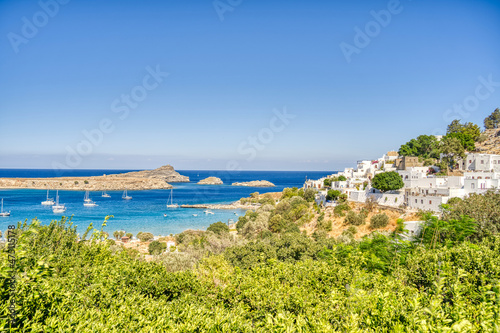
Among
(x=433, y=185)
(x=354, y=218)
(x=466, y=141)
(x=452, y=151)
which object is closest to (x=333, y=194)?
(x=354, y=218)

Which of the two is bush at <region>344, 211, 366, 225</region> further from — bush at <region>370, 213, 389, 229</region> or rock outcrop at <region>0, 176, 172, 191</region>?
rock outcrop at <region>0, 176, 172, 191</region>

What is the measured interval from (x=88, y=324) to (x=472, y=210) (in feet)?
77.4

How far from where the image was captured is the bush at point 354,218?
119 feet

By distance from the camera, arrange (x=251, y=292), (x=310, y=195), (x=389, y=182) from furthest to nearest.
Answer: (x=310, y=195) → (x=389, y=182) → (x=251, y=292)

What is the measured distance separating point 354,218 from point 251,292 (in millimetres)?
31809

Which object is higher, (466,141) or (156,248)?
(466,141)

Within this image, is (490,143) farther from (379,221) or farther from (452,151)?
(379,221)

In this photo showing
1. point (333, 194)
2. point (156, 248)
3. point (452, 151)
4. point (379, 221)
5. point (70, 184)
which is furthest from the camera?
point (70, 184)

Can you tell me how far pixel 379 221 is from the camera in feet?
112

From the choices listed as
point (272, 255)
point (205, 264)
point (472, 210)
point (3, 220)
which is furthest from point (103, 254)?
point (3, 220)

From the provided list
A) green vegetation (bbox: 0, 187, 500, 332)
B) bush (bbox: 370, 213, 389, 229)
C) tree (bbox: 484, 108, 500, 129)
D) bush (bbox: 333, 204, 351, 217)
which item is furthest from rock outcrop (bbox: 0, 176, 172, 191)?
tree (bbox: 484, 108, 500, 129)

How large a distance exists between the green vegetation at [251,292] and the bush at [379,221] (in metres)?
16.6

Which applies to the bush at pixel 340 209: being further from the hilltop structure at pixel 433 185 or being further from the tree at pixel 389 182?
the tree at pixel 389 182

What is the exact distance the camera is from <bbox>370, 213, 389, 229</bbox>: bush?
33956 millimetres
